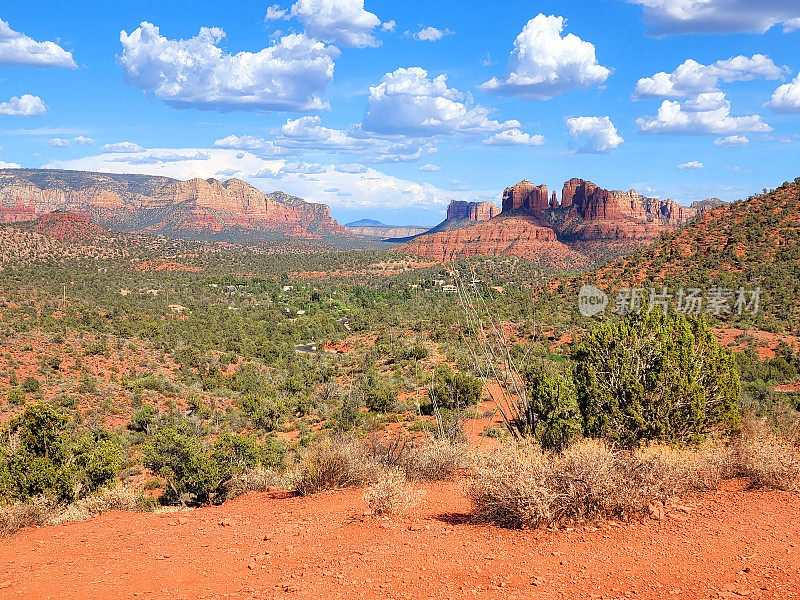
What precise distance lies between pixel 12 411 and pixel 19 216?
211071 millimetres

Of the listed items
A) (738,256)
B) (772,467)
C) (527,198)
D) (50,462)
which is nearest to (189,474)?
(50,462)

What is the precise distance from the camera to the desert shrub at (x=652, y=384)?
1145 cm

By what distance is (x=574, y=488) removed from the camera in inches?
283

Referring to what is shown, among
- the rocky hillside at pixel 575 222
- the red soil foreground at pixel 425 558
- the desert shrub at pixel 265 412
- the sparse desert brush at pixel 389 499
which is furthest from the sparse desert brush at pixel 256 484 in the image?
the rocky hillside at pixel 575 222

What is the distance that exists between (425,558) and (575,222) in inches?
6006

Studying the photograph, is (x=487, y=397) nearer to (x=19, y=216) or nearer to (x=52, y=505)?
(x=52, y=505)

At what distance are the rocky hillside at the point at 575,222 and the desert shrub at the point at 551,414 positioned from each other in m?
111

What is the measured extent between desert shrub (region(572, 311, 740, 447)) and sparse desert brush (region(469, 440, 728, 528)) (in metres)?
3.62

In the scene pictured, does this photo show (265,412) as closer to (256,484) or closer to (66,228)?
(256,484)

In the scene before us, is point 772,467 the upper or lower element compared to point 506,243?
lower

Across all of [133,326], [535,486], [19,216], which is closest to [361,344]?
[133,326]

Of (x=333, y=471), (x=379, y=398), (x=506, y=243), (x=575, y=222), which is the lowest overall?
(x=379, y=398)

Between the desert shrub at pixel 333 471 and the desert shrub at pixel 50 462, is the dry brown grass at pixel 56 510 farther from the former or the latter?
the desert shrub at pixel 333 471

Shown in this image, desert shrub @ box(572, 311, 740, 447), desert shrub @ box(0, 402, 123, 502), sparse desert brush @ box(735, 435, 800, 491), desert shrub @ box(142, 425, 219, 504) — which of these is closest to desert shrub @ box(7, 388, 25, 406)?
desert shrub @ box(0, 402, 123, 502)
